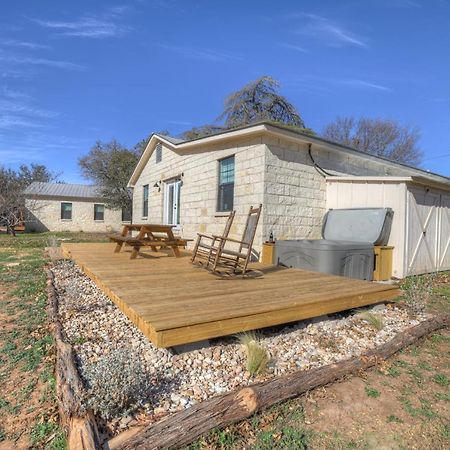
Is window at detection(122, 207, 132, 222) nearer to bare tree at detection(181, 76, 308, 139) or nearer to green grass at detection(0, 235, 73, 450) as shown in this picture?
bare tree at detection(181, 76, 308, 139)

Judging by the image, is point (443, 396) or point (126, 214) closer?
point (443, 396)

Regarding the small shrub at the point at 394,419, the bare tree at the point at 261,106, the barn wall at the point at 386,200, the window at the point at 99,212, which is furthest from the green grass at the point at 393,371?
the window at the point at 99,212

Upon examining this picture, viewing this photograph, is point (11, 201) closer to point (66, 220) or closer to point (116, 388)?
point (66, 220)

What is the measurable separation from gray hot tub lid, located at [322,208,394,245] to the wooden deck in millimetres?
2165

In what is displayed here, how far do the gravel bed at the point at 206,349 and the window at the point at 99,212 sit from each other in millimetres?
22302

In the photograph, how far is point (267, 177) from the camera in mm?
6984

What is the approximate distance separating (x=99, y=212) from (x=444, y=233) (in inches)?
924

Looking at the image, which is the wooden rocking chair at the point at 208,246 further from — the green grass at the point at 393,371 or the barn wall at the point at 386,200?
the barn wall at the point at 386,200

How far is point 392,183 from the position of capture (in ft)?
22.6

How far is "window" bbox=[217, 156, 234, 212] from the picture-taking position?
8.13m

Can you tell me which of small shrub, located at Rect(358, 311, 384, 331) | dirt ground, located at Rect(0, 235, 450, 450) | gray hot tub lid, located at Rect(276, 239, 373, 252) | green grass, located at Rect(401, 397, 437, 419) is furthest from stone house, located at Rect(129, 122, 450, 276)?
green grass, located at Rect(401, 397, 437, 419)

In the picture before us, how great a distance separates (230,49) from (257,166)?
4.61 meters

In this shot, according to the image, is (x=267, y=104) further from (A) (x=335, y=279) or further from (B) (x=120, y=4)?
(A) (x=335, y=279)

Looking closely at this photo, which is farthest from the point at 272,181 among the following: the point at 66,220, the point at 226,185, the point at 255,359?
the point at 66,220
